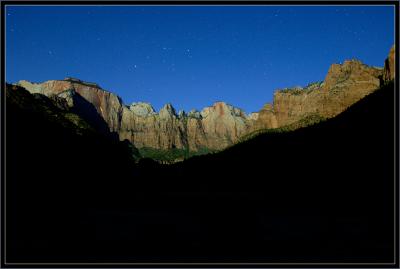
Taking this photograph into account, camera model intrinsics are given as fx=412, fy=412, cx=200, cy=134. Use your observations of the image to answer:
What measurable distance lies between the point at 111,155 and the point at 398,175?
73.2 m

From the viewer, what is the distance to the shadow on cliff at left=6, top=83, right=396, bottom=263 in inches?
550

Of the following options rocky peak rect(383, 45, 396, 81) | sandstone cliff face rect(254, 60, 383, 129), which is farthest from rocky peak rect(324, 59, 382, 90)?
rocky peak rect(383, 45, 396, 81)

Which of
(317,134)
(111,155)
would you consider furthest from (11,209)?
(317,134)

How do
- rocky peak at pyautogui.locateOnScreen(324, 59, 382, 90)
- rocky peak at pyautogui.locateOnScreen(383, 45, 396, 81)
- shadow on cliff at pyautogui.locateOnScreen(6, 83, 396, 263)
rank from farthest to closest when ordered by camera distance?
rocky peak at pyautogui.locateOnScreen(324, 59, 382, 90), rocky peak at pyautogui.locateOnScreen(383, 45, 396, 81), shadow on cliff at pyautogui.locateOnScreen(6, 83, 396, 263)

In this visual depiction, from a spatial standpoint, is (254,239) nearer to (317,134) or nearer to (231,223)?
(231,223)

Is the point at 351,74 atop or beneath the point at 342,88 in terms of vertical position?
atop

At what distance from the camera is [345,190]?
42312 millimetres

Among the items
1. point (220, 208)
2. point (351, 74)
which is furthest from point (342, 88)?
point (220, 208)

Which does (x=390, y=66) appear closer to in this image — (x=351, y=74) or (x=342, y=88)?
(x=342, y=88)

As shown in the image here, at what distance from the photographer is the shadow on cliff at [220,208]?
13961 mm

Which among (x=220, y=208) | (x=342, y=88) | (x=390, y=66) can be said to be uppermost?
(x=390, y=66)

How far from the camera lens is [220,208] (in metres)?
17.1

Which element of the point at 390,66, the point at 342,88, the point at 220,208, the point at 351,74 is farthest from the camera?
the point at 351,74

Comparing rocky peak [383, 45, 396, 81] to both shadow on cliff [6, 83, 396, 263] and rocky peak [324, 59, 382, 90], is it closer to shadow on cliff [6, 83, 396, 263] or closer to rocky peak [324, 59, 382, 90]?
rocky peak [324, 59, 382, 90]
